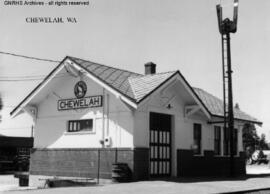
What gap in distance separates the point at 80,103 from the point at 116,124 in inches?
93.7

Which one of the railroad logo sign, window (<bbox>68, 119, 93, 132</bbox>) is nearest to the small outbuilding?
window (<bbox>68, 119, 93, 132</bbox>)

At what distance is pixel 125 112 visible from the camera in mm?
17234

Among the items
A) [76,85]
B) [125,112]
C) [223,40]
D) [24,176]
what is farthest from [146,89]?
[24,176]

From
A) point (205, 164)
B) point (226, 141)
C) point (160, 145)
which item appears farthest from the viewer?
point (226, 141)

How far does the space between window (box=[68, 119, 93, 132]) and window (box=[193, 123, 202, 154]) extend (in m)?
5.16

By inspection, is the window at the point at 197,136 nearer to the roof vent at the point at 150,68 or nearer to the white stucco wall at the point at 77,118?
the roof vent at the point at 150,68

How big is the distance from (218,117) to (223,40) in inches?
154

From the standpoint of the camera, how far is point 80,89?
1914 cm

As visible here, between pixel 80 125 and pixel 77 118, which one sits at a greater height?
pixel 77 118

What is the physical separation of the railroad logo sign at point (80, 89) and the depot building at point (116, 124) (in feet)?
0.14

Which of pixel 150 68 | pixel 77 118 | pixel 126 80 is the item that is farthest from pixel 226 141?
pixel 77 118

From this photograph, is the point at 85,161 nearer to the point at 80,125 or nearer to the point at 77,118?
the point at 80,125

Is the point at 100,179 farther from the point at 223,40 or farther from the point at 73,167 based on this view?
the point at 223,40

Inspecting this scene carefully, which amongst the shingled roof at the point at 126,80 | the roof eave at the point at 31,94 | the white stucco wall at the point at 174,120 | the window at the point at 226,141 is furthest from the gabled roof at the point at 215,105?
the roof eave at the point at 31,94
